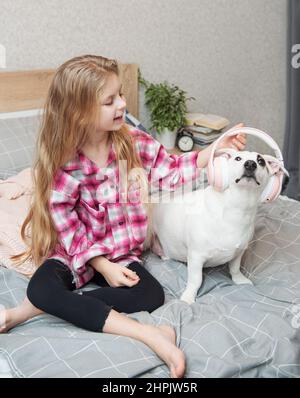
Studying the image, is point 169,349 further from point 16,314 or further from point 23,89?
point 23,89

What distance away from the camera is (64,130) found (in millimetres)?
1179

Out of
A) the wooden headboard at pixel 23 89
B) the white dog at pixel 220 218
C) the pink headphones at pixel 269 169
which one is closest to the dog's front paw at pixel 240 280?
the white dog at pixel 220 218

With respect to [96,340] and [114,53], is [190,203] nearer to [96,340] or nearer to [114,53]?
[96,340]

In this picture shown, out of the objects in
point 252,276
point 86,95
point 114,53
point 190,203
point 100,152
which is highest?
point 114,53

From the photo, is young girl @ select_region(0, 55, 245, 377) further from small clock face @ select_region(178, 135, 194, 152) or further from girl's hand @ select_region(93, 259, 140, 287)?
small clock face @ select_region(178, 135, 194, 152)

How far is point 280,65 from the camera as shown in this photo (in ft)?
9.21

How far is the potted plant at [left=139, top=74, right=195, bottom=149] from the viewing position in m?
2.18

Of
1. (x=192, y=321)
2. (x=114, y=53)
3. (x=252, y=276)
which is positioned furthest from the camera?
(x=114, y=53)

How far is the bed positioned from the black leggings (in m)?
0.04

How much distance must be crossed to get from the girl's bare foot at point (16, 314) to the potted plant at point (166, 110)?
4.23 feet

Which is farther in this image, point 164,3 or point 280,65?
point 280,65

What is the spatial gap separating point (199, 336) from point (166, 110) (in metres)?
1.40

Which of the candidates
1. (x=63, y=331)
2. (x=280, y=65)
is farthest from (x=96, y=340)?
(x=280, y=65)

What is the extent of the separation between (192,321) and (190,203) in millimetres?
326
